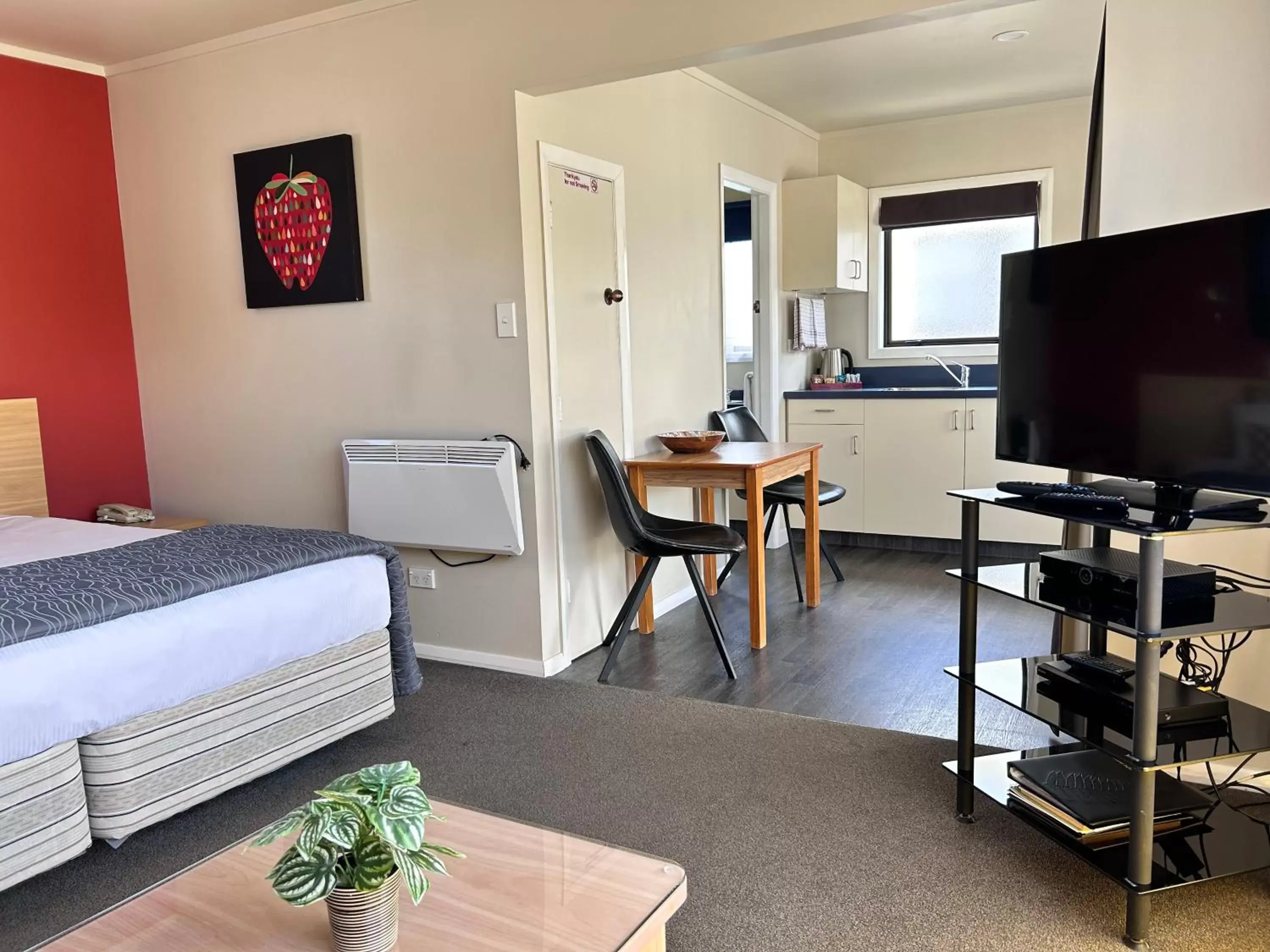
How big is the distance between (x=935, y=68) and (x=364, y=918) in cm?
442

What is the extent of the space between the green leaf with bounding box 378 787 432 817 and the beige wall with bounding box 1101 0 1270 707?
6.74ft

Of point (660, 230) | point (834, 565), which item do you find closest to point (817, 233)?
point (660, 230)

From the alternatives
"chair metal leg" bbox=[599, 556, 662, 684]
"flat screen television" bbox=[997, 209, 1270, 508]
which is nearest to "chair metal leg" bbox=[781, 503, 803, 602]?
"chair metal leg" bbox=[599, 556, 662, 684]

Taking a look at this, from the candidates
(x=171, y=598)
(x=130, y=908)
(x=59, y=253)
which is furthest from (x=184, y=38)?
(x=130, y=908)

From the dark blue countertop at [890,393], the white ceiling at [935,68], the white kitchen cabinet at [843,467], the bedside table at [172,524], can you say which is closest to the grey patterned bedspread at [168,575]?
the bedside table at [172,524]

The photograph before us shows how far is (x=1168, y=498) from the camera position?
182 cm

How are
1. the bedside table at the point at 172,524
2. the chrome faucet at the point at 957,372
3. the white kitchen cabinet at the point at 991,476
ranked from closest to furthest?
the bedside table at the point at 172,524
the white kitchen cabinet at the point at 991,476
the chrome faucet at the point at 957,372

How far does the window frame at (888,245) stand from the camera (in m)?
5.17

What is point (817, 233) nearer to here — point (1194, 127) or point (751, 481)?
point (751, 481)

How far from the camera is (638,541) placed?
3330mm

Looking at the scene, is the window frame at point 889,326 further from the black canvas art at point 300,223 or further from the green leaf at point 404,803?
the green leaf at point 404,803

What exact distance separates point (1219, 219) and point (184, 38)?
364 centimetres

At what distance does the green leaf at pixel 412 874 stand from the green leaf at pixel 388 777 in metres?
0.09

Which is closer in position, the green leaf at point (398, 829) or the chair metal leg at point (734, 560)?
the green leaf at point (398, 829)
